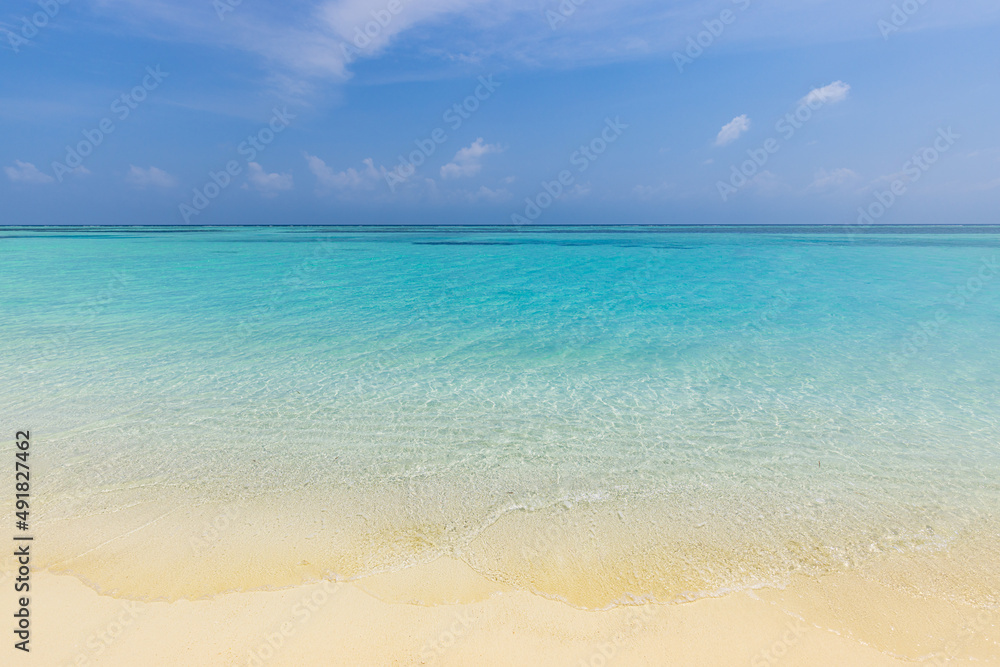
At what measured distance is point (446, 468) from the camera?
486 centimetres

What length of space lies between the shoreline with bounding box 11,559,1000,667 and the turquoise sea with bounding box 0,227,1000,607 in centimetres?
18

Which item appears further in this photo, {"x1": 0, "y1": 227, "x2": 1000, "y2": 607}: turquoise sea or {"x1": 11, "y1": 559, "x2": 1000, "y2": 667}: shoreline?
{"x1": 0, "y1": 227, "x2": 1000, "y2": 607}: turquoise sea

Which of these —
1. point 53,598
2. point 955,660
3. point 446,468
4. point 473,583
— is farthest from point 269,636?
point 955,660

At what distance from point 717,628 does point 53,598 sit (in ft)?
14.4

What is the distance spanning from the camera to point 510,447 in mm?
5281

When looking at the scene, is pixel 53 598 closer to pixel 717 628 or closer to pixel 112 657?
pixel 112 657

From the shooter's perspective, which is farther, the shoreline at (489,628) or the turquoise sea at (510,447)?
the turquoise sea at (510,447)

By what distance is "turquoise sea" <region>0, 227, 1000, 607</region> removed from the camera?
360cm

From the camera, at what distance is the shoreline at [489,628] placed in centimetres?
276

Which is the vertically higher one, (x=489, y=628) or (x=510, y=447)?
(x=510, y=447)

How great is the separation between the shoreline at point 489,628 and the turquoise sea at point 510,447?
18 cm

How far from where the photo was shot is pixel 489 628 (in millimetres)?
2963

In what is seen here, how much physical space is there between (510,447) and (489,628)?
2398mm

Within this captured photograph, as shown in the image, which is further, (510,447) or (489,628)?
(510,447)
